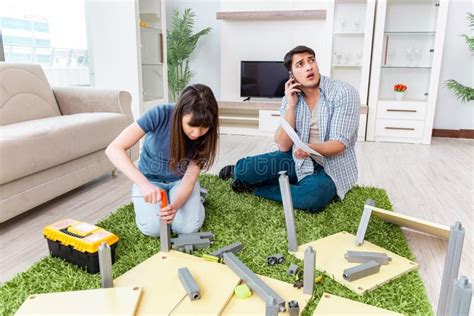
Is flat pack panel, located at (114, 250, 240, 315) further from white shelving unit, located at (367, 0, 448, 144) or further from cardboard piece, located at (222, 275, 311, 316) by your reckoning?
white shelving unit, located at (367, 0, 448, 144)

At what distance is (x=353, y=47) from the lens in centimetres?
396

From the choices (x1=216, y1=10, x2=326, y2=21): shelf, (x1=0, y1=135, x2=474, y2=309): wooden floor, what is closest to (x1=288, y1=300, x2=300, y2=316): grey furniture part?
(x1=0, y1=135, x2=474, y2=309): wooden floor

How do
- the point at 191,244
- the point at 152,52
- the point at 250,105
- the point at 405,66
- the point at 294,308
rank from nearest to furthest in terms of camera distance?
the point at 294,308 → the point at 191,244 → the point at 152,52 → the point at 405,66 → the point at 250,105

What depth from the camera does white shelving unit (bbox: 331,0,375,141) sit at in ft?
12.2

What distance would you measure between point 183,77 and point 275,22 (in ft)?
4.17

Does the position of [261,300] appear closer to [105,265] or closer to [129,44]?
[105,265]

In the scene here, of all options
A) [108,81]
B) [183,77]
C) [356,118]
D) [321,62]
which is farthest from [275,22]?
[356,118]

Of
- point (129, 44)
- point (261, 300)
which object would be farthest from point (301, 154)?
point (129, 44)

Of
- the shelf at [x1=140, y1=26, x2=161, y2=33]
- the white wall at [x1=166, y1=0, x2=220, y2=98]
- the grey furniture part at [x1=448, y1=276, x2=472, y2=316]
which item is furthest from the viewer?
the white wall at [x1=166, y1=0, x2=220, y2=98]

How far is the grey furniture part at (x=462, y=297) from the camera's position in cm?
74

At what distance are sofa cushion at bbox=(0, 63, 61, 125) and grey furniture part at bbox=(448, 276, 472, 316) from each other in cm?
225

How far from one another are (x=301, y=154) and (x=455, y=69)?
9.37 ft

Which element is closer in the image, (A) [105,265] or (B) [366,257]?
(A) [105,265]

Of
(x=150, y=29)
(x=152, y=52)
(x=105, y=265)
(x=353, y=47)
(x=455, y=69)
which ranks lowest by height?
(x=105, y=265)
